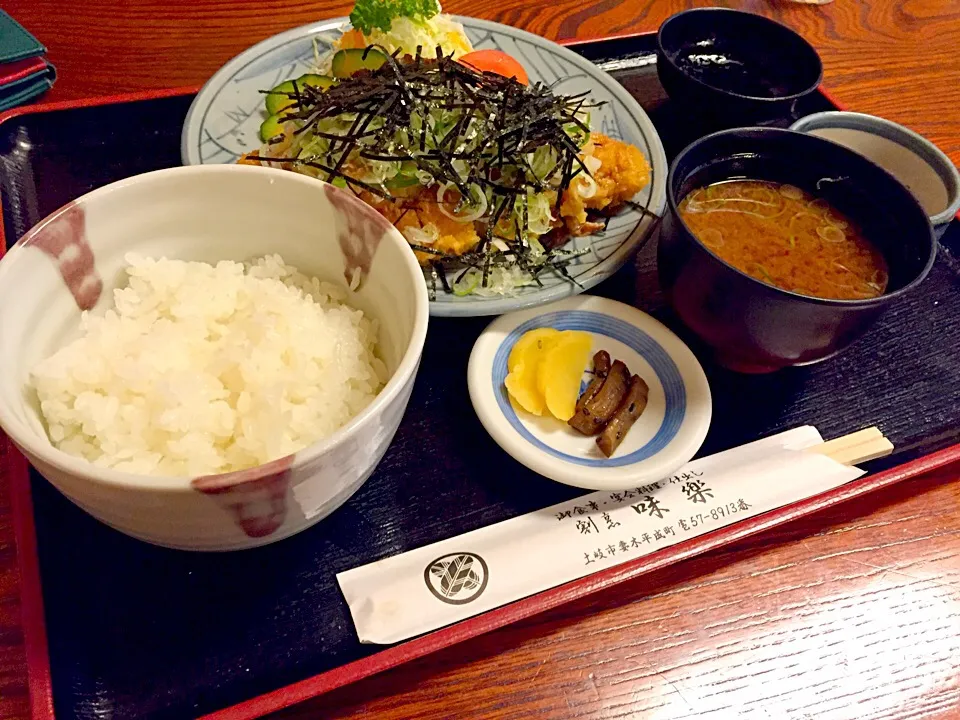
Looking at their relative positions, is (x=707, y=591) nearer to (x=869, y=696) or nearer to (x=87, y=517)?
(x=869, y=696)

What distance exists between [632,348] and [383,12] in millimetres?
1258

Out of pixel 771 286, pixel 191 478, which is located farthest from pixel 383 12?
pixel 191 478

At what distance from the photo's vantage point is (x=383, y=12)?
2041mm

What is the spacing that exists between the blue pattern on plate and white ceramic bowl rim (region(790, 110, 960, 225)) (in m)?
0.98

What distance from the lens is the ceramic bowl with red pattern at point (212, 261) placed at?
→ 0.97 meters

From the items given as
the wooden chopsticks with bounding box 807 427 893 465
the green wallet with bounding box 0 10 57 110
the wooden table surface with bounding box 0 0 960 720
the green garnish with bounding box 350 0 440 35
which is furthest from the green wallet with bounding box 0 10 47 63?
the wooden chopsticks with bounding box 807 427 893 465

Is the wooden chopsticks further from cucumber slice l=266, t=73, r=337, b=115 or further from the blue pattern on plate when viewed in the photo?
cucumber slice l=266, t=73, r=337, b=115

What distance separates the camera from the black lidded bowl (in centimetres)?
228

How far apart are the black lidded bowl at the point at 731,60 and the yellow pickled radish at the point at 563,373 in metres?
1.11

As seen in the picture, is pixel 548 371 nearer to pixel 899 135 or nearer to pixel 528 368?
pixel 528 368

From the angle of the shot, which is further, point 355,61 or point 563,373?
point 355,61

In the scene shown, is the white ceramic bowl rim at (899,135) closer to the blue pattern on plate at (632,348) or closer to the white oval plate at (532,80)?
the white oval plate at (532,80)

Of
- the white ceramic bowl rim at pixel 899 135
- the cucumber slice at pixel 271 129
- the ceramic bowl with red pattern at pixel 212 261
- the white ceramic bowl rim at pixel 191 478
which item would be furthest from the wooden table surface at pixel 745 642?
the cucumber slice at pixel 271 129

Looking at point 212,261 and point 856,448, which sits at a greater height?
point 212,261
